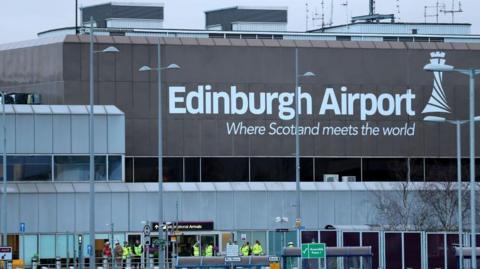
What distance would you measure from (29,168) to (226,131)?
47.3ft

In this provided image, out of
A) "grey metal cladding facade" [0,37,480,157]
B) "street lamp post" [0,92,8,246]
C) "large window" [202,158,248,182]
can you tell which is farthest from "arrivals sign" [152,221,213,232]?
"street lamp post" [0,92,8,246]

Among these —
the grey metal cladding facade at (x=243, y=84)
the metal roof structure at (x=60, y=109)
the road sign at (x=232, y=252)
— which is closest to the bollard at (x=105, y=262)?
the metal roof structure at (x=60, y=109)

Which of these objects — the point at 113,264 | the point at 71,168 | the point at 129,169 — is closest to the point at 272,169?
the point at 129,169

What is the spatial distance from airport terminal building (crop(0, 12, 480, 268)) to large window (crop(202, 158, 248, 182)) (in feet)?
0.21

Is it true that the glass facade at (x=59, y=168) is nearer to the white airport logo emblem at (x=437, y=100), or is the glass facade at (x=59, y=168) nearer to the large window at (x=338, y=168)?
the large window at (x=338, y=168)

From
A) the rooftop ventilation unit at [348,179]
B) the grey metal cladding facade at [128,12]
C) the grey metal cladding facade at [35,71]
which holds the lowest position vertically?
the rooftop ventilation unit at [348,179]

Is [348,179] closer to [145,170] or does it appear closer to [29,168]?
[145,170]

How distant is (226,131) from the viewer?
93438 millimetres

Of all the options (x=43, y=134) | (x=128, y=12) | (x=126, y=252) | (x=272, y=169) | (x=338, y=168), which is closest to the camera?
(x=126, y=252)

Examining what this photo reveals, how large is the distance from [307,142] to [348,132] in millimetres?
2844

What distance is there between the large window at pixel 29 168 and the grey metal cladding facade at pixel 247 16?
23.4m

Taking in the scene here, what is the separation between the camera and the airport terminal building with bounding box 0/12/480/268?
277ft

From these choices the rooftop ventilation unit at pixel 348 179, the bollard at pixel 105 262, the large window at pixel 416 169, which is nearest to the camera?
the bollard at pixel 105 262

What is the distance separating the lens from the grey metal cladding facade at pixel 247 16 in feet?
340
